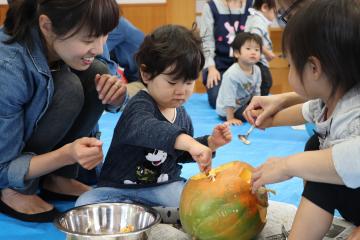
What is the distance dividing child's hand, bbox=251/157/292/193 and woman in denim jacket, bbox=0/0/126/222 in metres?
0.37

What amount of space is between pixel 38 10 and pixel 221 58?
2.19 meters

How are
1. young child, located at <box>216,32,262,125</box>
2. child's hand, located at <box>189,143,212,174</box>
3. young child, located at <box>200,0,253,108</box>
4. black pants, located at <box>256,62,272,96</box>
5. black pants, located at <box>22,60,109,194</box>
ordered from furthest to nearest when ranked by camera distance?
young child, located at <box>200,0,253,108</box>, black pants, located at <box>256,62,272,96</box>, young child, located at <box>216,32,262,125</box>, black pants, located at <box>22,60,109,194</box>, child's hand, located at <box>189,143,212,174</box>

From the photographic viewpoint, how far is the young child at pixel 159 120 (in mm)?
1310

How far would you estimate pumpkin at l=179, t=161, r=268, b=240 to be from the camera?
113 centimetres

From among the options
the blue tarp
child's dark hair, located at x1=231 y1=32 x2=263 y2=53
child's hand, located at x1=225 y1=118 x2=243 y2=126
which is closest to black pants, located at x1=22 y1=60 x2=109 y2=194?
the blue tarp

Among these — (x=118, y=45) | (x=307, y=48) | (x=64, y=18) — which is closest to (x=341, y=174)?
(x=307, y=48)

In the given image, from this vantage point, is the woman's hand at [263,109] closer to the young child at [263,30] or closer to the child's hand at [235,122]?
the child's hand at [235,122]

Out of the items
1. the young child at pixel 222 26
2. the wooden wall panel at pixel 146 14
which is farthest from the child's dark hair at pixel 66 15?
the wooden wall panel at pixel 146 14

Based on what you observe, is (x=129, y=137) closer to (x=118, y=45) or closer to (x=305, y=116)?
(x=305, y=116)

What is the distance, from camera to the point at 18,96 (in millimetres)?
1308

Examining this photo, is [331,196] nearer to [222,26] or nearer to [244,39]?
[244,39]

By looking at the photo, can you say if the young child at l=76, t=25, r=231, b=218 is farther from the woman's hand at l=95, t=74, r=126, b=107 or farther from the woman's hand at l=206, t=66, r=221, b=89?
the woman's hand at l=206, t=66, r=221, b=89

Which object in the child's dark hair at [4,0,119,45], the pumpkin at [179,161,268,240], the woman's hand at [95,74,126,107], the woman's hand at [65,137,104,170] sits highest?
the child's dark hair at [4,0,119,45]

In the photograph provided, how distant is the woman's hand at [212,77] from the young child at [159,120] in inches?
69.4
